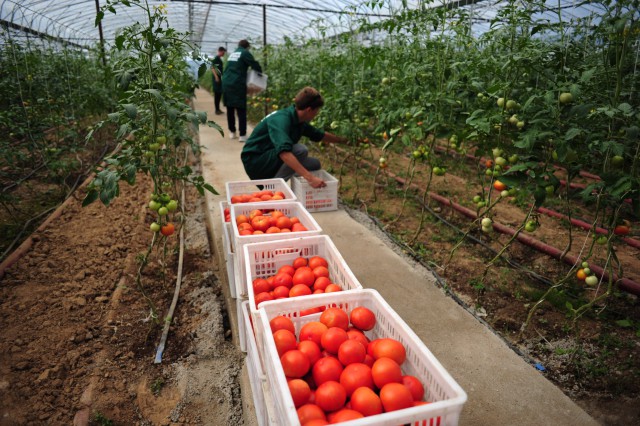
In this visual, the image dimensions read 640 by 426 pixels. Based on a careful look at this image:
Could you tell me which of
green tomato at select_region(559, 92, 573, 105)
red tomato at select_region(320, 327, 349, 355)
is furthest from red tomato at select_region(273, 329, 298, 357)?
green tomato at select_region(559, 92, 573, 105)

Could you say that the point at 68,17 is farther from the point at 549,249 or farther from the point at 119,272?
the point at 549,249

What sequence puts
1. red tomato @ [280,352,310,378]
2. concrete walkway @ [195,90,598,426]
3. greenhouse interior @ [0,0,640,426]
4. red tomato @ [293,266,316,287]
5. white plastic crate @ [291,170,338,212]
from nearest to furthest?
red tomato @ [280,352,310,378]
greenhouse interior @ [0,0,640,426]
concrete walkway @ [195,90,598,426]
red tomato @ [293,266,316,287]
white plastic crate @ [291,170,338,212]

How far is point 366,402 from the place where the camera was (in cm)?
118

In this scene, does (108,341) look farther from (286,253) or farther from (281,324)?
(281,324)

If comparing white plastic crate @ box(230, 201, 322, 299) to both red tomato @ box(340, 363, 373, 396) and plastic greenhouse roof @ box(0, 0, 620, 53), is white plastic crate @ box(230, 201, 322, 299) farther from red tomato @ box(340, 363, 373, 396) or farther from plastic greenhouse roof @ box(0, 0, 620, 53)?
plastic greenhouse roof @ box(0, 0, 620, 53)

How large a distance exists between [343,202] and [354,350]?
3.19m

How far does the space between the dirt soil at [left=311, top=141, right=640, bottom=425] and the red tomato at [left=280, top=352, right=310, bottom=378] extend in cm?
144

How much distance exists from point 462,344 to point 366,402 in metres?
1.25

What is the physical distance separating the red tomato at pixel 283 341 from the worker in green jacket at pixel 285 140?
2.12 m

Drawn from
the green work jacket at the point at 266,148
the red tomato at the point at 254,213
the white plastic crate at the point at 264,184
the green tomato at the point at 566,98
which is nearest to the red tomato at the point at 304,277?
the red tomato at the point at 254,213

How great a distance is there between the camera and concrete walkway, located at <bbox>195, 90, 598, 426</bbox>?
70.8 inches

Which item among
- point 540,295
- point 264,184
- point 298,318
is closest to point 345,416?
point 298,318

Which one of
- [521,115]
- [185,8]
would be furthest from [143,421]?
[185,8]

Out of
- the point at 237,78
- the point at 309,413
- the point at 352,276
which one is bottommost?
the point at 309,413
